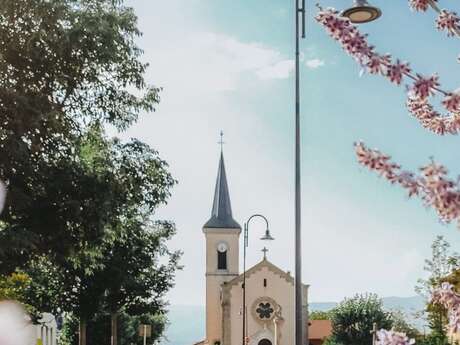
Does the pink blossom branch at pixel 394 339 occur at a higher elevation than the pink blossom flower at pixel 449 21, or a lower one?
lower

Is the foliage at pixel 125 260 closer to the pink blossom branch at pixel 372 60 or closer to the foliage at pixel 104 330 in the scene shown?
the foliage at pixel 104 330

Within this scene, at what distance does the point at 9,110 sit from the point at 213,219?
4499 centimetres

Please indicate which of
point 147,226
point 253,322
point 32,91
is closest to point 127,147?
point 32,91

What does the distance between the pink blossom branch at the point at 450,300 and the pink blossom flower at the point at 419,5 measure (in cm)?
139

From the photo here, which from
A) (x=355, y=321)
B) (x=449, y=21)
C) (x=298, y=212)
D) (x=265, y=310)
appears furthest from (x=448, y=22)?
(x=265, y=310)

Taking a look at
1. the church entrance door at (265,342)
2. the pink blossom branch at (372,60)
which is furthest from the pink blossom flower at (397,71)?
the church entrance door at (265,342)

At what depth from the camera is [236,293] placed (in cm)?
5716

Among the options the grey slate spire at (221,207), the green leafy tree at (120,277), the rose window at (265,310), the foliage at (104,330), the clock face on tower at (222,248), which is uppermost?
the grey slate spire at (221,207)

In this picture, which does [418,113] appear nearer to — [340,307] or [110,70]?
[110,70]

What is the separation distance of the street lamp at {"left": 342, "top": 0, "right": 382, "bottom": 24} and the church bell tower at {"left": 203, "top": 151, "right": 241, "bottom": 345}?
170ft

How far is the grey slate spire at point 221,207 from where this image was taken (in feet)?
200

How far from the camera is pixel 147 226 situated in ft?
105

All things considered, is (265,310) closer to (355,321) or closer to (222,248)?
(222,248)

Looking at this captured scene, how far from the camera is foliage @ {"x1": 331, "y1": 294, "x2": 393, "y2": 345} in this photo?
47250 millimetres
